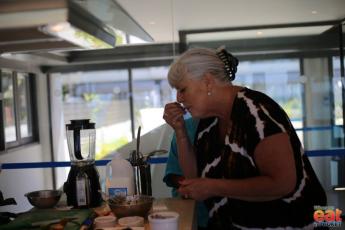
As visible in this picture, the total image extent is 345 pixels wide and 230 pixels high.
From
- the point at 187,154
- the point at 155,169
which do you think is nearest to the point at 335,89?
the point at 155,169

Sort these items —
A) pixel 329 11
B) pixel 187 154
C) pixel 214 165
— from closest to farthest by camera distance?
pixel 214 165 → pixel 187 154 → pixel 329 11

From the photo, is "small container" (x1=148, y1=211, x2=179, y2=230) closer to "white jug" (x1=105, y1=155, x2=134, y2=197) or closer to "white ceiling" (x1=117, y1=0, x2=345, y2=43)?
"white jug" (x1=105, y1=155, x2=134, y2=197)

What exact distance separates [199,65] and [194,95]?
12 cm

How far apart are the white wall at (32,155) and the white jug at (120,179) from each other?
2.66 meters

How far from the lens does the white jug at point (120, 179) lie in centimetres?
177

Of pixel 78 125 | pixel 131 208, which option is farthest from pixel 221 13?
pixel 131 208

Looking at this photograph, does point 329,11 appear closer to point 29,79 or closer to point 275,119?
point 275,119

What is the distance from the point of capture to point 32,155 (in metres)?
4.22

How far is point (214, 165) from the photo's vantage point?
1.55m

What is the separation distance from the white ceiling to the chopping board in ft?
7.29

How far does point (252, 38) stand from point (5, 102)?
2.71m

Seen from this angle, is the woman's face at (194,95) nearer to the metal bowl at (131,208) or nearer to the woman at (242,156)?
the woman at (242,156)

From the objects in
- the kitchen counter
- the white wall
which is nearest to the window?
the white wall

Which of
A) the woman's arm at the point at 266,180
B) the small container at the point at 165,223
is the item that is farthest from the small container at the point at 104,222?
the woman's arm at the point at 266,180
